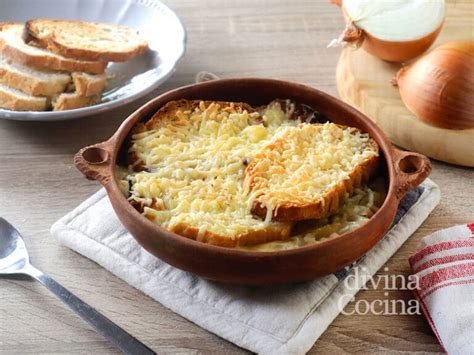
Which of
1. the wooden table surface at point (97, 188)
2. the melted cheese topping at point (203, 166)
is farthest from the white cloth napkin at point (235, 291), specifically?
the melted cheese topping at point (203, 166)

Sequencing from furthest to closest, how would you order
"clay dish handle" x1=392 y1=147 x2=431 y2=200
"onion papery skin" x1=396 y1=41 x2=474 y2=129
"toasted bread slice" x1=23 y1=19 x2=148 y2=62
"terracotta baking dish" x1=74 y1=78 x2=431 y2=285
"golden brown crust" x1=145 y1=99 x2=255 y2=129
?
"toasted bread slice" x1=23 y1=19 x2=148 y2=62 < "onion papery skin" x1=396 y1=41 x2=474 y2=129 < "golden brown crust" x1=145 y1=99 x2=255 y2=129 < "clay dish handle" x1=392 y1=147 x2=431 y2=200 < "terracotta baking dish" x1=74 y1=78 x2=431 y2=285

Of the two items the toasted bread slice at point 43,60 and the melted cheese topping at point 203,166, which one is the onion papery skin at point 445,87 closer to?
the melted cheese topping at point 203,166

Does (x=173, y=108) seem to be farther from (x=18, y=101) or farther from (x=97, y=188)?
(x=18, y=101)

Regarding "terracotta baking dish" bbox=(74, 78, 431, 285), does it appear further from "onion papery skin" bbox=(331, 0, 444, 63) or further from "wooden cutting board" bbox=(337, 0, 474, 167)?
"onion papery skin" bbox=(331, 0, 444, 63)

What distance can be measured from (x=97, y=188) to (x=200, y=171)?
1.14ft

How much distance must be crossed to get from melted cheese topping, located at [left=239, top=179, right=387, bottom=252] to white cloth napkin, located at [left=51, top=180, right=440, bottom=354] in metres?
0.09

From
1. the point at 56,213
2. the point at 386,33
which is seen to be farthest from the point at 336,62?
the point at 56,213

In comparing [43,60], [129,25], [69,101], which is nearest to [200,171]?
[69,101]

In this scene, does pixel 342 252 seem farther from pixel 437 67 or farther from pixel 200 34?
pixel 200 34

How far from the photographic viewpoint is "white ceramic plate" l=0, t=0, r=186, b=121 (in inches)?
63.9

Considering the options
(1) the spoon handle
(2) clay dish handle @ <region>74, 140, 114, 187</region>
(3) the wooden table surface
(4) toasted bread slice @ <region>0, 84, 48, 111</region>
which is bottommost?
(3) the wooden table surface

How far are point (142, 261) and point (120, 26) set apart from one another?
92 centimetres

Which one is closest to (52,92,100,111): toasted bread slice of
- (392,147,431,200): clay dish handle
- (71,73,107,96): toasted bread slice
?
(71,73,107,96): toasted bread slice

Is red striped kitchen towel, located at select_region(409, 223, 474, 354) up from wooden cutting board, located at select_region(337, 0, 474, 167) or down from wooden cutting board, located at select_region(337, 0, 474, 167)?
up
